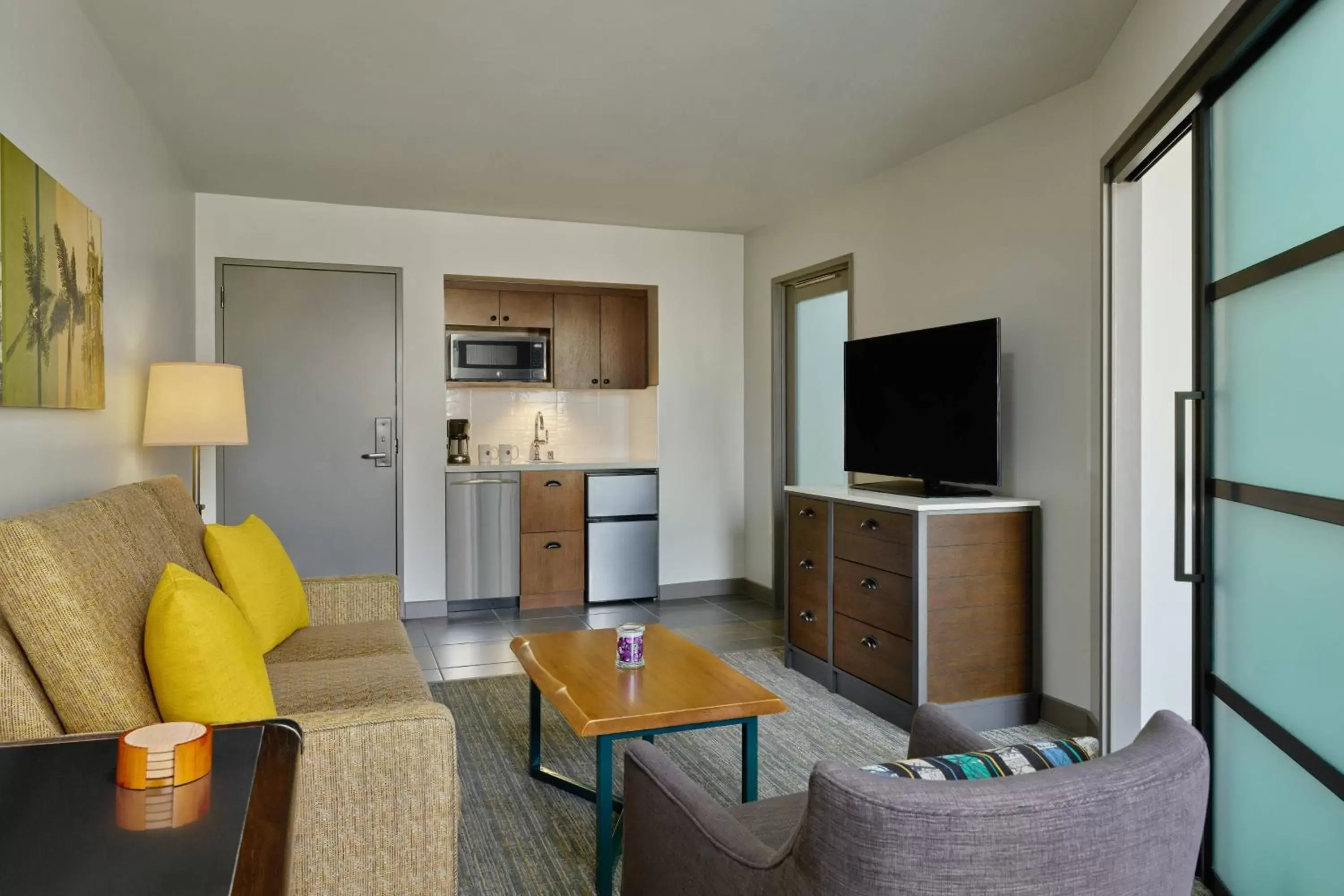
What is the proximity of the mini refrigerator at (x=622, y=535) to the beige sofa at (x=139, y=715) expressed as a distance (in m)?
3.86

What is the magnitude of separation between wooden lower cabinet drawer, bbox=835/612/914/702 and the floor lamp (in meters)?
2.72

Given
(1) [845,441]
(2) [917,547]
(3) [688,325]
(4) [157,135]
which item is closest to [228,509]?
(4) [157,135]

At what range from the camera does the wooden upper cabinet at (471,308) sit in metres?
6.02

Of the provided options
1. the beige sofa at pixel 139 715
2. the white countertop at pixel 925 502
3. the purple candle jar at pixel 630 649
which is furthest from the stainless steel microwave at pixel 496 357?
the beige sofa at pixel 139 715

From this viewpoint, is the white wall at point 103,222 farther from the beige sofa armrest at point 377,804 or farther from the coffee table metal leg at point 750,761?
the coffee table metal leg at point 750,761

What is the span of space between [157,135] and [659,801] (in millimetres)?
3902

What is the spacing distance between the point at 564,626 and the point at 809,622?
179cm

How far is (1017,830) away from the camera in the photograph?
1017mm

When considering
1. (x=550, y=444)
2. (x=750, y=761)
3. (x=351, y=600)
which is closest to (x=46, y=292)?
(x=351, y=600)

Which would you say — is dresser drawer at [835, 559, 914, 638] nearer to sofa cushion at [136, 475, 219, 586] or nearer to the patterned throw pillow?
the patterned throw pillow

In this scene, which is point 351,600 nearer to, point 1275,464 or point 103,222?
point 103,222

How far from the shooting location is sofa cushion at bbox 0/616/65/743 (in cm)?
148

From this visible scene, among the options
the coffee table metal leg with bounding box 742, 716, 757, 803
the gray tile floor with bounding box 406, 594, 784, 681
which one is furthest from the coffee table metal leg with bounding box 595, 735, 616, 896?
the gray tile floor with bounding box 406, 594, 784, 681

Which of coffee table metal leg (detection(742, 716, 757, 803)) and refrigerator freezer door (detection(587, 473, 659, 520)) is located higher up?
refrigerator freezer door (detection(587, 473, 659, 520))
